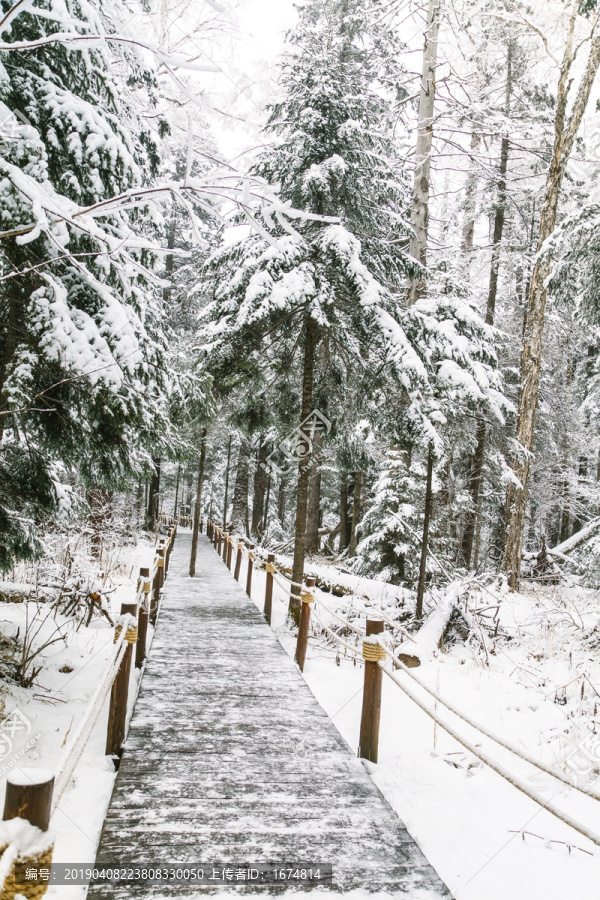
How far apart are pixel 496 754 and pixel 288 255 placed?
720 cm

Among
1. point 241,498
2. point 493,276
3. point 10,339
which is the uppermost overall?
point 493,276

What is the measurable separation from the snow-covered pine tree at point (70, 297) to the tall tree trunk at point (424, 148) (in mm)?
6816

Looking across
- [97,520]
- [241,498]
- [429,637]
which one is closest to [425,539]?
[429,637]

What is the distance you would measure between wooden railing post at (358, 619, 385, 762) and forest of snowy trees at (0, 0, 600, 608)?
2.80m

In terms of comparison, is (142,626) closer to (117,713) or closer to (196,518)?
(117,713)

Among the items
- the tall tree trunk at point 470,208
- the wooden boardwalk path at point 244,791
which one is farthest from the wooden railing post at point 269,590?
the tall tree trunk at point 470,208

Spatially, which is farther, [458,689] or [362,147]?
[362,147]

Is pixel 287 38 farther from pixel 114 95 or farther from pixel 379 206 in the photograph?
pixel 114 95

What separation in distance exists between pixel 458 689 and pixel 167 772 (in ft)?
12.1

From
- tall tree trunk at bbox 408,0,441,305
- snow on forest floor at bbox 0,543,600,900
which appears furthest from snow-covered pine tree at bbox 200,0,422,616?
snow on forest floor at bbox 0,543,600,900

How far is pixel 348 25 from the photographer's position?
431 inches

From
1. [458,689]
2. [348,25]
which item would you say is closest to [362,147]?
[348,25]

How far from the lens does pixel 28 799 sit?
1742mm

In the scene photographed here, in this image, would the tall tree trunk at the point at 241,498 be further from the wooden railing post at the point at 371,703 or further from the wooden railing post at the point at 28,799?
the wooden railing post at the point at 28,799
